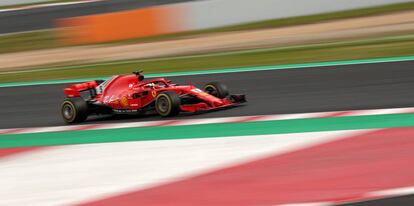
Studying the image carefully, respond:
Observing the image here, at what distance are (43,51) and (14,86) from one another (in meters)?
6.85

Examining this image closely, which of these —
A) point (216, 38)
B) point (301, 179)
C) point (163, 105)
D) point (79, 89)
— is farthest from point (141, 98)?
point (216, 38)

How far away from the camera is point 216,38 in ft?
67.6

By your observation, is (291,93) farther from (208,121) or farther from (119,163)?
(119,163)

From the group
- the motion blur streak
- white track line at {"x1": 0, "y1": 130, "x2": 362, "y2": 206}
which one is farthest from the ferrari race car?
the motion blur streak

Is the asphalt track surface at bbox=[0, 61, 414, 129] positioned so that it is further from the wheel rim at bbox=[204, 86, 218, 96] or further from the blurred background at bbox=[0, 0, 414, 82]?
the blurred background at bbox=[0, 0, 414, 82]

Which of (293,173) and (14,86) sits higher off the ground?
(14,86)

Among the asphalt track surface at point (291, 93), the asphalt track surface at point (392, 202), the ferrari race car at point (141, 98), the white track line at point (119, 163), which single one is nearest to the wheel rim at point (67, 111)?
the ferrari race car at point (141, 98)

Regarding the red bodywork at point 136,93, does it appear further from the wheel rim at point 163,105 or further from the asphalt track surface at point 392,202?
the asphalt track surface at point 392,202

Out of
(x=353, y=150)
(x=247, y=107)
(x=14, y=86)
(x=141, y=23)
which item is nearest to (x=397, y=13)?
(x=141, y=23)

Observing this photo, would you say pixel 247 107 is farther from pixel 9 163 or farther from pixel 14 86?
pixel 14 86

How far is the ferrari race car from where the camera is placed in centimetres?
1052

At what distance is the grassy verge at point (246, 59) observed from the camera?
15.9 metres

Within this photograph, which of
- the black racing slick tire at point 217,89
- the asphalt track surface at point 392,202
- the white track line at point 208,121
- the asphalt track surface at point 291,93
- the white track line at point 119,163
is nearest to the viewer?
the asphalt track surface at point 392,202

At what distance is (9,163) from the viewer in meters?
8.44
